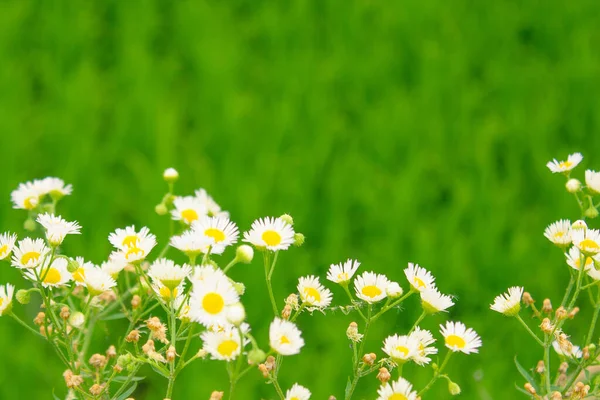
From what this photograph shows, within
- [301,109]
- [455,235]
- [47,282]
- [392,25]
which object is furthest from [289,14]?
[47,282]

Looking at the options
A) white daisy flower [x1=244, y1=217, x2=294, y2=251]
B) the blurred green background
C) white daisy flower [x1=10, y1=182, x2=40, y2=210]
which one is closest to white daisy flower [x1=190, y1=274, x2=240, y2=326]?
white daisy flower [x1=244, y1=217, x2=294, y2=251]

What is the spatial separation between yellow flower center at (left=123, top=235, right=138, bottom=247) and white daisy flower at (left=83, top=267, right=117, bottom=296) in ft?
0.10

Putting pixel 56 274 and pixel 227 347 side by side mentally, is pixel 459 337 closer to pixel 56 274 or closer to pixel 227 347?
pixel 227 347

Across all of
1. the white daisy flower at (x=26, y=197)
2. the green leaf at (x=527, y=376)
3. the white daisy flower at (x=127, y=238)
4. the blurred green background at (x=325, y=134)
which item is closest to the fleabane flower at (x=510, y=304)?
the green leaf at (x=527, y=376)

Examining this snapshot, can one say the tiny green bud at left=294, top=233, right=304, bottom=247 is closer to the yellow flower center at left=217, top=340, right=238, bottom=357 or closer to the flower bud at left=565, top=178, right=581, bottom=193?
the yellow flower center at left=217, top=340, right=238, bottom=357

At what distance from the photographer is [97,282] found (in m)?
0.62

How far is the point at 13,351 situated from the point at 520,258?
105 centimetres

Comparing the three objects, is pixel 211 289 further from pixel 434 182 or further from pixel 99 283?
pixel 434 182

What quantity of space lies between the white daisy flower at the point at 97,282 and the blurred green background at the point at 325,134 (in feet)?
2.70

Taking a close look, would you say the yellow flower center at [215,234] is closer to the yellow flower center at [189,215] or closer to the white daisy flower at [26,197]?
the yellow flower center at [189,215]

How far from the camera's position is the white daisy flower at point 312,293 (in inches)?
24.5

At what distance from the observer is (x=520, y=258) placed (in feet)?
5.79

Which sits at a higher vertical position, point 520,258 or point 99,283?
point 520,258

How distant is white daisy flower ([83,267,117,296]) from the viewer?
2.03 feet
